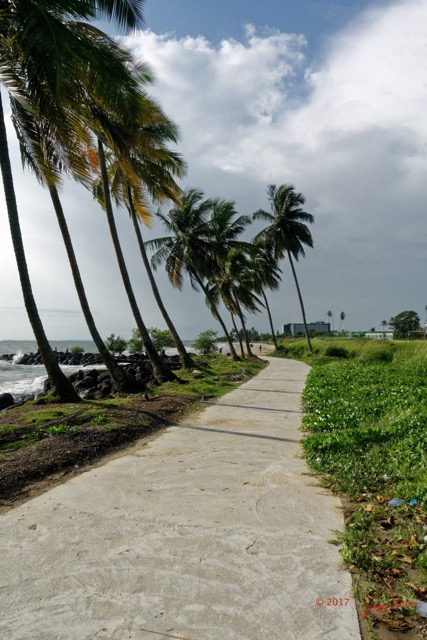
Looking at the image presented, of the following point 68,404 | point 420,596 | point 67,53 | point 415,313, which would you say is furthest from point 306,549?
point 415,313

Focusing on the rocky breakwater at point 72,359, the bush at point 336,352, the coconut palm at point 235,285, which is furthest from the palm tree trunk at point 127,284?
the rocky breakwater at point 72,359

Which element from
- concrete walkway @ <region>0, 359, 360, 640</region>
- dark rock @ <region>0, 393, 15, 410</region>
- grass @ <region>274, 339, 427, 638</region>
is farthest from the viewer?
dark rock @ <region>0, 393, 15, 410</region>

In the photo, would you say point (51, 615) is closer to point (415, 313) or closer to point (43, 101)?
point (43, 101)

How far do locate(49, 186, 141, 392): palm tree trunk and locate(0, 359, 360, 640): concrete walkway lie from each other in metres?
7.19

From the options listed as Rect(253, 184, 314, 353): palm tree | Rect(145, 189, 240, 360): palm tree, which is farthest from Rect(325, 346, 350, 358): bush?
Rect(145, 189, 240, 360): palm tree

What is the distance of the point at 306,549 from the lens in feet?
10.5

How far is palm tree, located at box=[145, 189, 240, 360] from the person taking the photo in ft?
75.2

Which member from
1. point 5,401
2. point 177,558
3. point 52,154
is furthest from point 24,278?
point 177,558

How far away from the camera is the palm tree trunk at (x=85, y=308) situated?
11297 millimetres

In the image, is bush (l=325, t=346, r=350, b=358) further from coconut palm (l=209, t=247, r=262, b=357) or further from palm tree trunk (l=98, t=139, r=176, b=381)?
palm tree trunk (l=98, t=139, r=176, b=381)

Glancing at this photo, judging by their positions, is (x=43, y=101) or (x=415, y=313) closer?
(x=43, y=101)

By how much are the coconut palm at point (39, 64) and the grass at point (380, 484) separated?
6102 mm

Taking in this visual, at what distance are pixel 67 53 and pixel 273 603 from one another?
8.42m

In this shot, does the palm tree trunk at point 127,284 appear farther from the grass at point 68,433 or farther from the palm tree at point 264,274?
the palm tree at point 264,274
